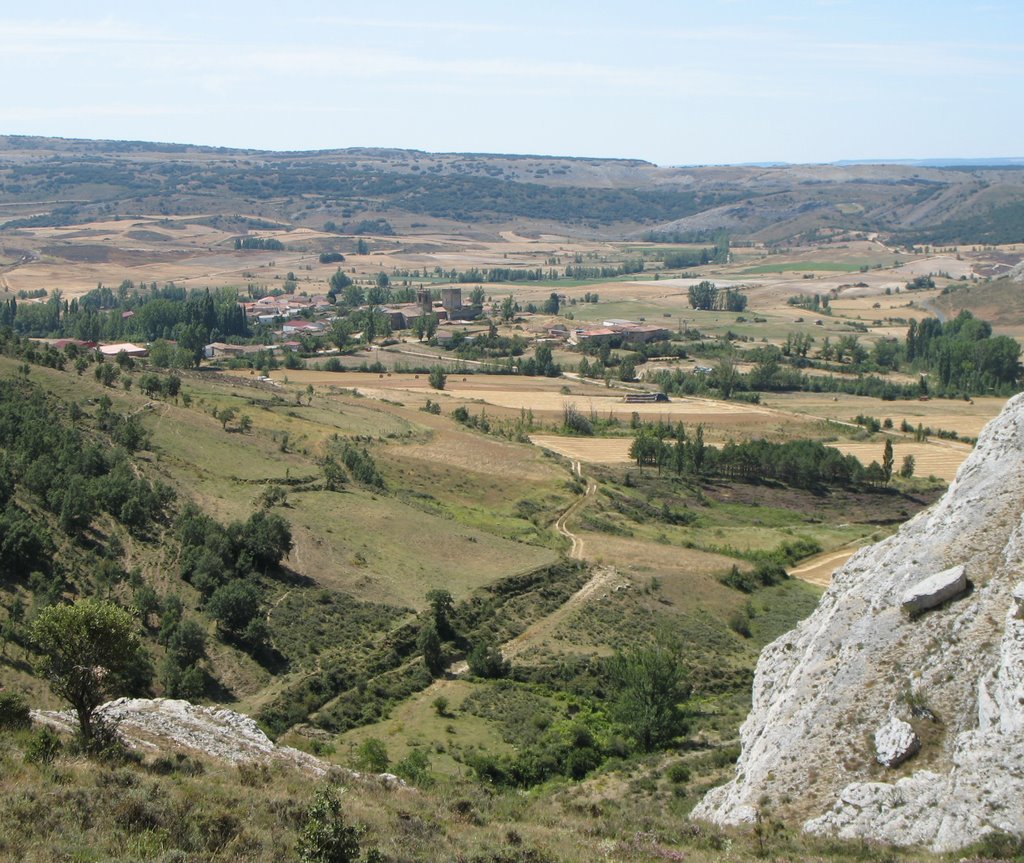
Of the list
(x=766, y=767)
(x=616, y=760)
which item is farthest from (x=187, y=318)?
(x=766, y=767)

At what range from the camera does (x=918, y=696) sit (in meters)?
23.1

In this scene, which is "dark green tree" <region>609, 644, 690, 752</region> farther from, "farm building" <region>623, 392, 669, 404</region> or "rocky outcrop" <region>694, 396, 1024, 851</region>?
"farm building" <region>623, 392, 669, 404</region>

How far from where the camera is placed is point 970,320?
148875 millimetres

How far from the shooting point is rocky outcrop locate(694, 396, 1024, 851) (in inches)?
815

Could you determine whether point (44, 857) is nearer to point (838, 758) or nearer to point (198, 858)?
point (198, 858)

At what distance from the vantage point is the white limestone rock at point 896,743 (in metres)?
22.1

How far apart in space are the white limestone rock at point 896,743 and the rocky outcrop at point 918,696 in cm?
12

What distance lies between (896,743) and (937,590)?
14.2 feet

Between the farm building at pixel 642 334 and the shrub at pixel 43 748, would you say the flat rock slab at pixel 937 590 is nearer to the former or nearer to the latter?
the shrub at pixel 43 748

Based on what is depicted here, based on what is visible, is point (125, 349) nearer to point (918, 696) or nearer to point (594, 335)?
point (594, 335)

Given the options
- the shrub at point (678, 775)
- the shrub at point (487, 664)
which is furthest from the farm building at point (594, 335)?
the shrub at point (678, 775)

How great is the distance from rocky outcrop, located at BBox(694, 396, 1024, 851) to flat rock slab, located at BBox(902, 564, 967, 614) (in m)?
0.05

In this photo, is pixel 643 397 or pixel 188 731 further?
pixel 643 397

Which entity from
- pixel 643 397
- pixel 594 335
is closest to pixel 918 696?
pixel 643 397
